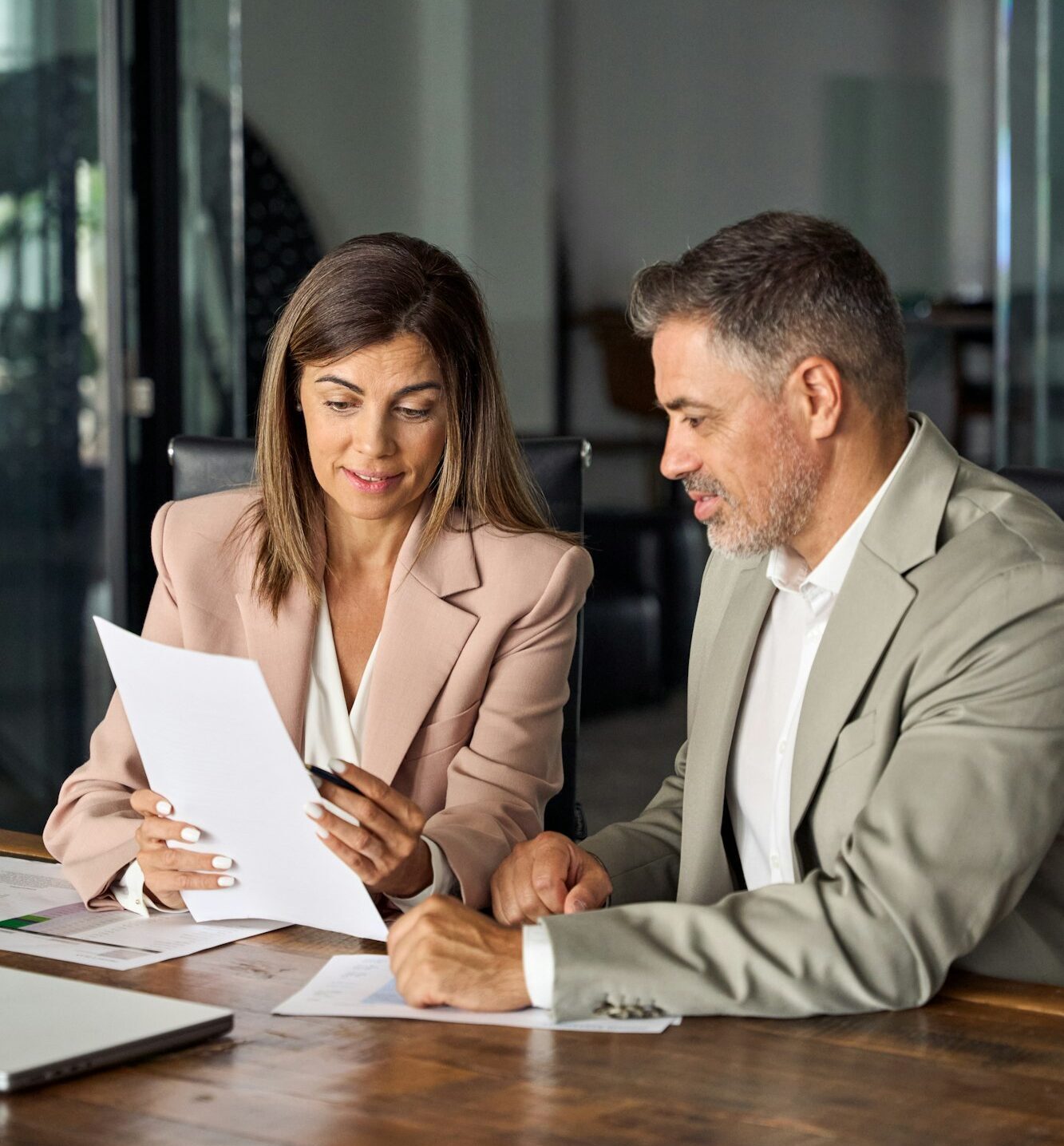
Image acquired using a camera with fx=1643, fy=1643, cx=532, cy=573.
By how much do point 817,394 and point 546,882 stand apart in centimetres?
52

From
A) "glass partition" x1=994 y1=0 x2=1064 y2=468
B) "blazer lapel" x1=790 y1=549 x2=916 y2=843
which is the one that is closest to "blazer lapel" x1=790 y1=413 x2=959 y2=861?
"blazer lapel" x1=790 y1=549 x2=916 y2=843

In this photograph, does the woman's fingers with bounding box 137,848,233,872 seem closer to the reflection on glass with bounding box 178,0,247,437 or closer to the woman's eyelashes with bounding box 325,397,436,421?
the woman's eyelashes with bounding box 325,397,436,421

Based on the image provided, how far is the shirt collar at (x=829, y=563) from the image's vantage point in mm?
1570

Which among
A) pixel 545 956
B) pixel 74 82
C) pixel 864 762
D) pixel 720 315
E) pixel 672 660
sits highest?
pixel 74 82

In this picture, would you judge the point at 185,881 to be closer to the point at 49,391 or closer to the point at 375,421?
the point at 375,421

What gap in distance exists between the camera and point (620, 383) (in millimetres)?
5746

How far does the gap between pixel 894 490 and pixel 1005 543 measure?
122 mm

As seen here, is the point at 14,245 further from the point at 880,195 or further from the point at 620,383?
the point at 880,195

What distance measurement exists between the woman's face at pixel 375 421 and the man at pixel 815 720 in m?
0.41

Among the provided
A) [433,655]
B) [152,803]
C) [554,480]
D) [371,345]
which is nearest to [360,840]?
[152,803]

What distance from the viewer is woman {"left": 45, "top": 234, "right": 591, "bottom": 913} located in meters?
1.88

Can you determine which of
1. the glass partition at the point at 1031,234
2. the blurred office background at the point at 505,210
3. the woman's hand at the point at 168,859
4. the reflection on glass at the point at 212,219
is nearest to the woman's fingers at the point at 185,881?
the woman's hand at the point at 168,859

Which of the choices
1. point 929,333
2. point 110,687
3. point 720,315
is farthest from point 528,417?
point 720,315

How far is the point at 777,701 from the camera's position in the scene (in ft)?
5.49
